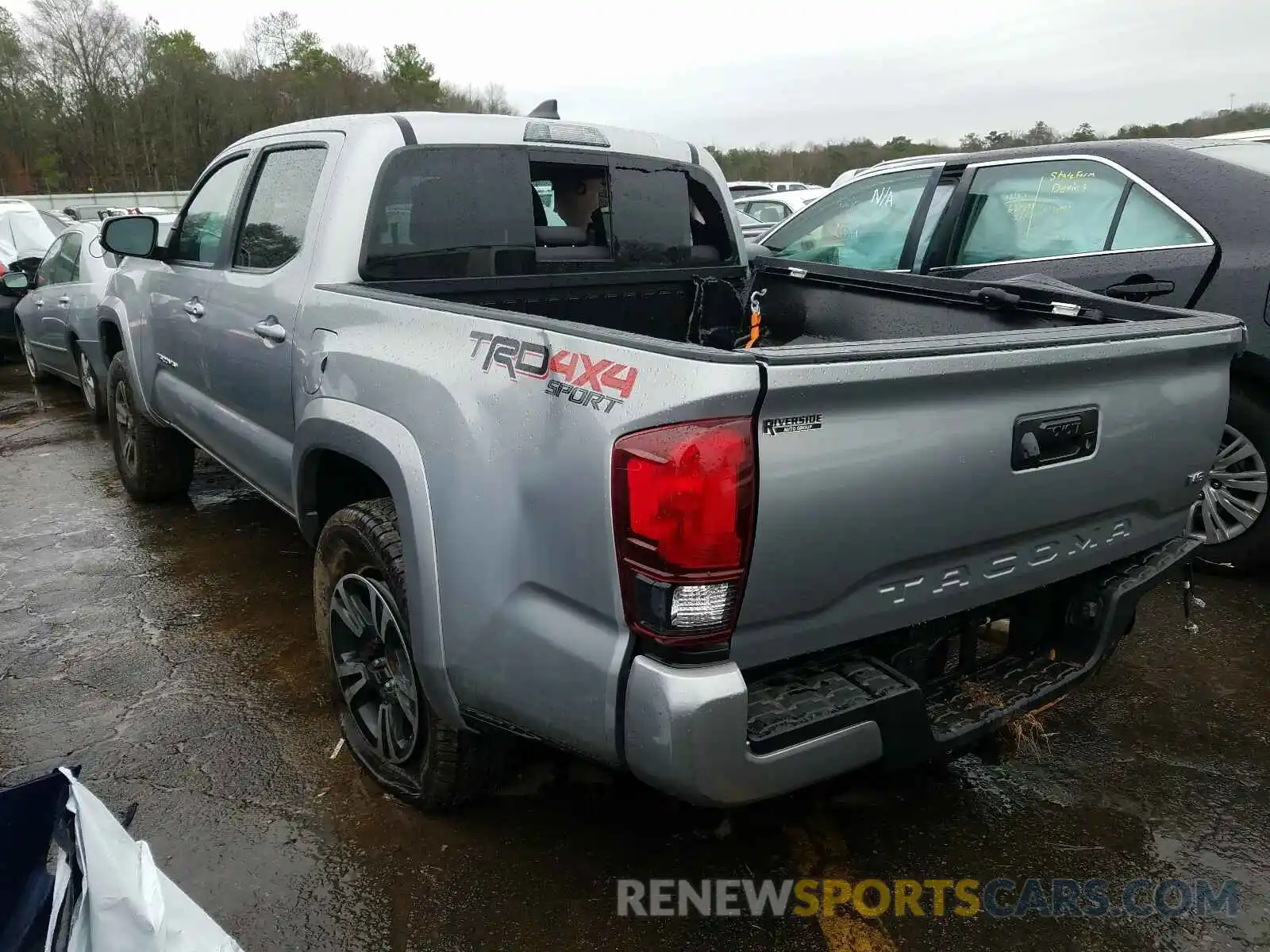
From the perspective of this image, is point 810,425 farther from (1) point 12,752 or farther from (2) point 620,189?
(1) point 12,752

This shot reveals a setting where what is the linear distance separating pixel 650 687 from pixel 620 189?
96.2 inches

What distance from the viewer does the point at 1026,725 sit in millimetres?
3021

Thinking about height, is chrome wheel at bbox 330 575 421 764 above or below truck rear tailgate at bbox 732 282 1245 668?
below

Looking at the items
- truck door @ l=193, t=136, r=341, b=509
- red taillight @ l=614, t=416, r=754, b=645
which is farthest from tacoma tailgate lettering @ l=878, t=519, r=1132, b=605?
truck door @ l=193, t=136, r=341, b=509

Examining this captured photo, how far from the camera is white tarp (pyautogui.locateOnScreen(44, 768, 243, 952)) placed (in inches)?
57.7

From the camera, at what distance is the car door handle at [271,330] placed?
124 inches

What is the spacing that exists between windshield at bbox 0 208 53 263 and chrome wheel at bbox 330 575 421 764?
10.2m

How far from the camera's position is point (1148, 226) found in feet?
14.0

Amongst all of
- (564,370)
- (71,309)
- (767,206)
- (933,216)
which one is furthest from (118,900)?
(767,206)

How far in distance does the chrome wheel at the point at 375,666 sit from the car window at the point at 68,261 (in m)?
6.15

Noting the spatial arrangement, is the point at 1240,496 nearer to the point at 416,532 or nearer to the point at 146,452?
the point at 416,532

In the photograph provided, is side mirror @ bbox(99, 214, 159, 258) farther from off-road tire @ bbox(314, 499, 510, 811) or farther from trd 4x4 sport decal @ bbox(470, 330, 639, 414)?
trd 4x4 sport decal @ bbox(470, 330, 639, 414)

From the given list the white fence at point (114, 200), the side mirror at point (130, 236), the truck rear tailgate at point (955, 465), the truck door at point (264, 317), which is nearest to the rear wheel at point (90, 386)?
Answer: the side mirror at point (130, 236)

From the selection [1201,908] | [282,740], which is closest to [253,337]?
[282,740]
